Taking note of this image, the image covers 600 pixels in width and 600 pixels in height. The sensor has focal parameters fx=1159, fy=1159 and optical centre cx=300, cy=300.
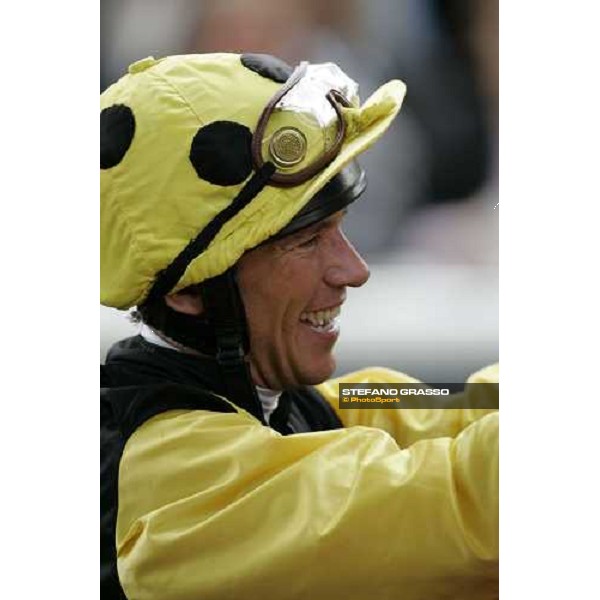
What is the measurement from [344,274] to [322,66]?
0.30m

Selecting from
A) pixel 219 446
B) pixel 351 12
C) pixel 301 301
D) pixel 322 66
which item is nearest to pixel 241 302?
pixel 301 301

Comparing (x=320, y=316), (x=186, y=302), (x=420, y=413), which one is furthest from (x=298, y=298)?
(x=420, y=413)

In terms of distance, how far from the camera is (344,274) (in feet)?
5.43

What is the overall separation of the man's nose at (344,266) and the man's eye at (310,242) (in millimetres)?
32

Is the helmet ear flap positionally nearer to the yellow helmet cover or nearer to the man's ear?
the yellow helmet cover

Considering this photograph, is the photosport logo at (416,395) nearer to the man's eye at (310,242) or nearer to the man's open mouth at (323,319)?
the man's open mouth at (323,319)

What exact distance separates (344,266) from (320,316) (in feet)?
0.27

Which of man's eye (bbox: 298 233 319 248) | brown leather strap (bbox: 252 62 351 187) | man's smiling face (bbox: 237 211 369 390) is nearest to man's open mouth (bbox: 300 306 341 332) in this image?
man's smiling face (bbox: 237 211 369 390)

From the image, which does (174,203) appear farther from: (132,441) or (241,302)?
(132,441)

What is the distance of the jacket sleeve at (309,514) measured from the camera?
58.2 inches

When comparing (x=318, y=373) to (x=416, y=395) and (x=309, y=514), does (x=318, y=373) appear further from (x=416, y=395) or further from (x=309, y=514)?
(x=309, y=514)

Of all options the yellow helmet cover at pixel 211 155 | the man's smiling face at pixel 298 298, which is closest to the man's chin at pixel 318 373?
the man's smiling face at pixel 298 298

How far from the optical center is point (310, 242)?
1628 millimetres

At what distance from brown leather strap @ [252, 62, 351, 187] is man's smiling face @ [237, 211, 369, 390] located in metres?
0.09
